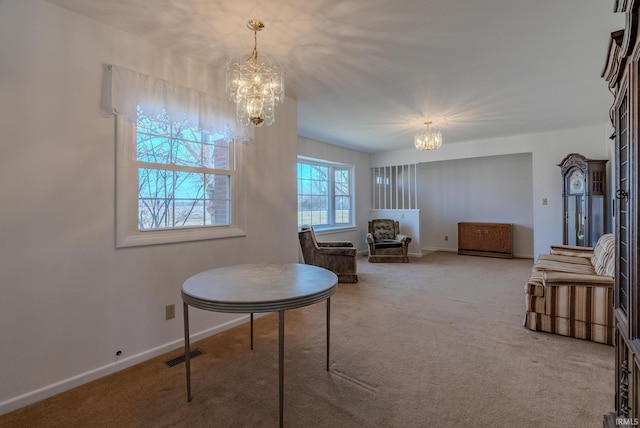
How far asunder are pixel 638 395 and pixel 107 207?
9.49 feet

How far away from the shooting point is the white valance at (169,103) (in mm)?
2162

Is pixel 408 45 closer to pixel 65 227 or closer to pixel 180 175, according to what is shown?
pixel 180 175

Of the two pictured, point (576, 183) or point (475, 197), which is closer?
point (576, 183)

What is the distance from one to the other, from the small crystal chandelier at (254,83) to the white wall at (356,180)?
11.9 ft

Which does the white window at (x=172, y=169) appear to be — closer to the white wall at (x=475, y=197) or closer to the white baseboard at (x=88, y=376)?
the white baseboard at (x=88, y=376)

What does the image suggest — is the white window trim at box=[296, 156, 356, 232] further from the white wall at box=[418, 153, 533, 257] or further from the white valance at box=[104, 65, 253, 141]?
the white valance at box=[104, 65, 253, 141]

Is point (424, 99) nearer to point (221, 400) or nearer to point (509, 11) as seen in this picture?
point (509, 11)

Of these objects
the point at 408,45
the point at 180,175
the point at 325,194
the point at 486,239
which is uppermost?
the point at 408,45

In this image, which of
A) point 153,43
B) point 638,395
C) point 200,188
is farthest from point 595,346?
point 153,43

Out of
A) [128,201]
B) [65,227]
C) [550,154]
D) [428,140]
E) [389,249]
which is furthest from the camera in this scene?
[389,249]

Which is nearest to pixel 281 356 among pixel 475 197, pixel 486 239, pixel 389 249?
pixel 389 249

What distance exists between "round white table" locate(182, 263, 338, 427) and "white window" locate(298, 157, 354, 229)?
3.79 m

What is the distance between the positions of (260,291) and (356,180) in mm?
5710

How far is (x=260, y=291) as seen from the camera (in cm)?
164
